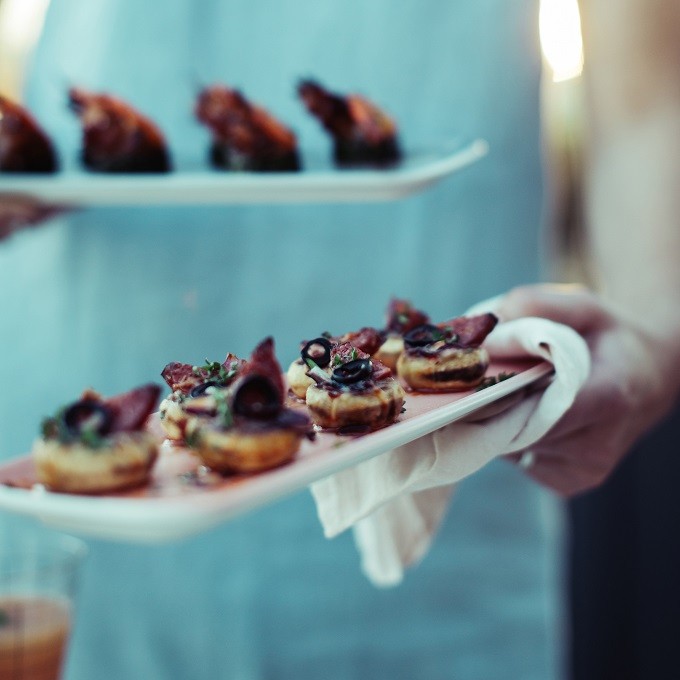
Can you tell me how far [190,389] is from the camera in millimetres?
881

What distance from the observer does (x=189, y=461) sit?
81 cm

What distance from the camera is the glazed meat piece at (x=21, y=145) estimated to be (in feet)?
6.32

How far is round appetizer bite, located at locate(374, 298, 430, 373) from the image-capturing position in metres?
1.21

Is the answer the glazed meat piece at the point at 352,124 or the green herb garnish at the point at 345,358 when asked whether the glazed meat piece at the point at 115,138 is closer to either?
the glazed meat piece at the point at 352,124

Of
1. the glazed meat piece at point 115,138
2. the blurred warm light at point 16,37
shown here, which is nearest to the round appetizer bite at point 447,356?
the glazed meat piece at point 115,138

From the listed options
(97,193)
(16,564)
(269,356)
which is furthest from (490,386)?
(97,193)

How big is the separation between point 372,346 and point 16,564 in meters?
0.53

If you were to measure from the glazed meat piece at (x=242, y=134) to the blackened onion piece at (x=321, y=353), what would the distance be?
1062mm

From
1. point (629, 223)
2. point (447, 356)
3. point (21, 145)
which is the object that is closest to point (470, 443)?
point (447, 356)

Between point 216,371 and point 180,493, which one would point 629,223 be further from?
point 180,493

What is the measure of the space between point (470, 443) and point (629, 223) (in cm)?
109

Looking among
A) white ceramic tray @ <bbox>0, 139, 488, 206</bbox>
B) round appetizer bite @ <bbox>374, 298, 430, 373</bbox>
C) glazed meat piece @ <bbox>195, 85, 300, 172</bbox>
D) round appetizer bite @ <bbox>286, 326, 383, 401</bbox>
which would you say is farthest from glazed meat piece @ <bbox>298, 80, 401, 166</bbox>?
round appetizer bite @ <bbox>286, 326, 383, 401</bbox>

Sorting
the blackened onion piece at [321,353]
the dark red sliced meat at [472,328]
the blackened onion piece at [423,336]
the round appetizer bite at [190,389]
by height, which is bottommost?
the blackened onion piece at [423,336]

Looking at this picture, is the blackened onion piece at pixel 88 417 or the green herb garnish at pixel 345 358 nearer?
the blackened onion piece at pixel 88 417
